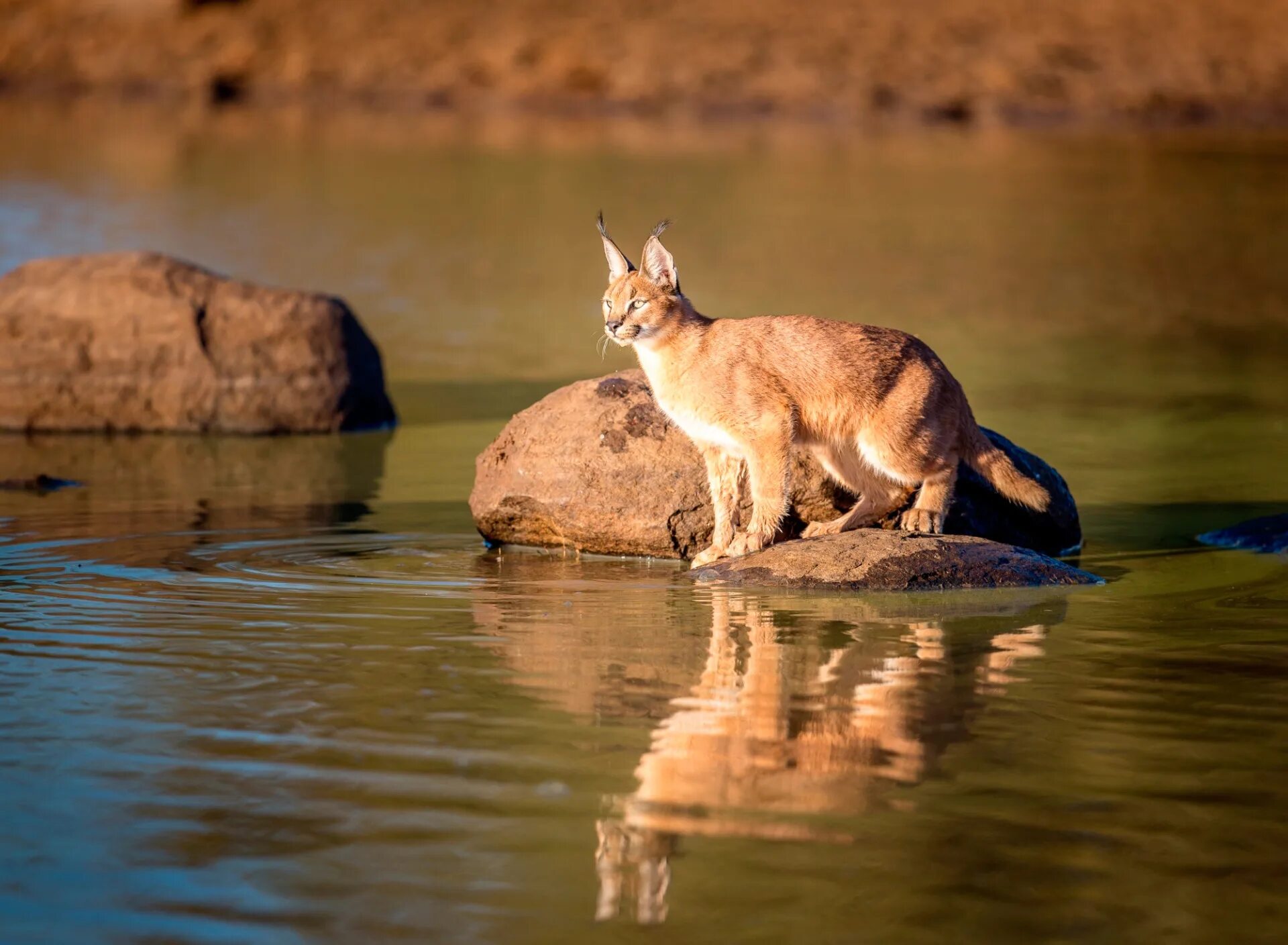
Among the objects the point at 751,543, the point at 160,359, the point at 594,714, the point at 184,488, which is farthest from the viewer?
the point at 160,359

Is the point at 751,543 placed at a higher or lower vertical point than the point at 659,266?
lower

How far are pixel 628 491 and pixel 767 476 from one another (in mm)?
1203

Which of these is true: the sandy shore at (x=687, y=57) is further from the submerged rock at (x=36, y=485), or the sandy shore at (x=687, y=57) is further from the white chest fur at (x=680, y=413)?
the white chest fur at (x=680, y=413)

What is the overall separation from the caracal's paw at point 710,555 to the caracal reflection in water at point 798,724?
726 millimetres

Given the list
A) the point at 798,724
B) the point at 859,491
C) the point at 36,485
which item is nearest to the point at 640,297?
the point at 859,491

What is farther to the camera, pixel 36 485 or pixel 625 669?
pixel 36 485

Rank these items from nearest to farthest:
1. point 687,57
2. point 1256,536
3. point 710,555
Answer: point 710,555
point 1256,536
point 687,57

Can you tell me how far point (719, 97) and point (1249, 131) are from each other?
13322 mm

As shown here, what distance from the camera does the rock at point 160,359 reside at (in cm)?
1695

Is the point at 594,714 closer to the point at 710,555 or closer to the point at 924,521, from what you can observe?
the point at 710,555

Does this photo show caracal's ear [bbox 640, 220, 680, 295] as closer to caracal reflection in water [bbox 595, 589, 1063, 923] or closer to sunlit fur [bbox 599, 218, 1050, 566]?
sunlit fur [bbox 599, 218, 1050, 566]

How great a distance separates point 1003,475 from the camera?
11.7m

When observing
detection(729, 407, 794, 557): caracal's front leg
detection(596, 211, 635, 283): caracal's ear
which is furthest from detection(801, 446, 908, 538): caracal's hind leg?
detection(596, 211, 635, 283): caracal's ear

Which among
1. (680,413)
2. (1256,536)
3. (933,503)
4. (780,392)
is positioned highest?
(780,392)
